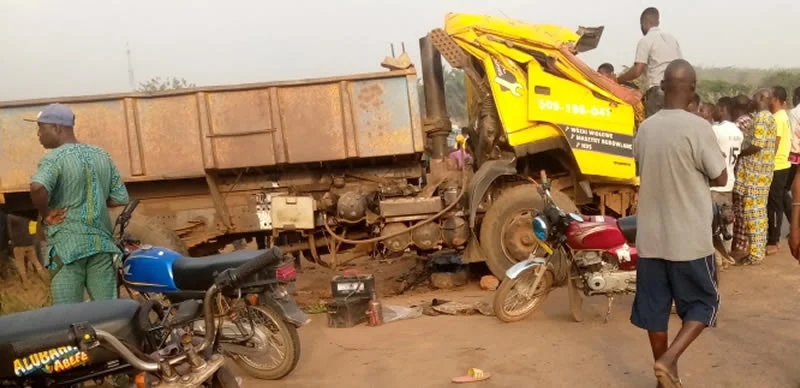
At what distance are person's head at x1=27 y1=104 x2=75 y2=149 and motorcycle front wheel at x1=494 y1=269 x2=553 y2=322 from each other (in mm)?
3464

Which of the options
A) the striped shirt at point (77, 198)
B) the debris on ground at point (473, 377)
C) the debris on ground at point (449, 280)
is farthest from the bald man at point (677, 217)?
the debris on ground at point (449, 280)

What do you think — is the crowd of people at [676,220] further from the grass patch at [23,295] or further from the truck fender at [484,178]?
the grass patch at [23,295]

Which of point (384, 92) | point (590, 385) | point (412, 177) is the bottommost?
point (590, 385)

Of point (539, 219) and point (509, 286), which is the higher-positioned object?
point (539, 219)

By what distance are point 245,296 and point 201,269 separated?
0.40 meters

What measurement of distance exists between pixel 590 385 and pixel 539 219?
1739mm

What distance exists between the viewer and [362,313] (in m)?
6.52

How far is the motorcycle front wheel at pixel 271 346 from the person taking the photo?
16.1 feet

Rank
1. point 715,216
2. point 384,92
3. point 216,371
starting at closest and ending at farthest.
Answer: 1. point 216,371
2. point 715,216
3. point 384,92

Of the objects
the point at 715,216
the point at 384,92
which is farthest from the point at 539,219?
the point at 384,92

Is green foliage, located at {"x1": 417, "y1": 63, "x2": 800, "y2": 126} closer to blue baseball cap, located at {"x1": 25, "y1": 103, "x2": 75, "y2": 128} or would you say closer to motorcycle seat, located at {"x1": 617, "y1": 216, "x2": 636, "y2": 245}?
motorcycle seat, located at {"x1": 617, "y1": 216, "x2": 636, "y2": 245}

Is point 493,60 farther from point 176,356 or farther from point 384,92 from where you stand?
point 176,356

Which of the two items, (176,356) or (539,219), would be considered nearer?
(176,356)

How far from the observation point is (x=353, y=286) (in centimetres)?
647
